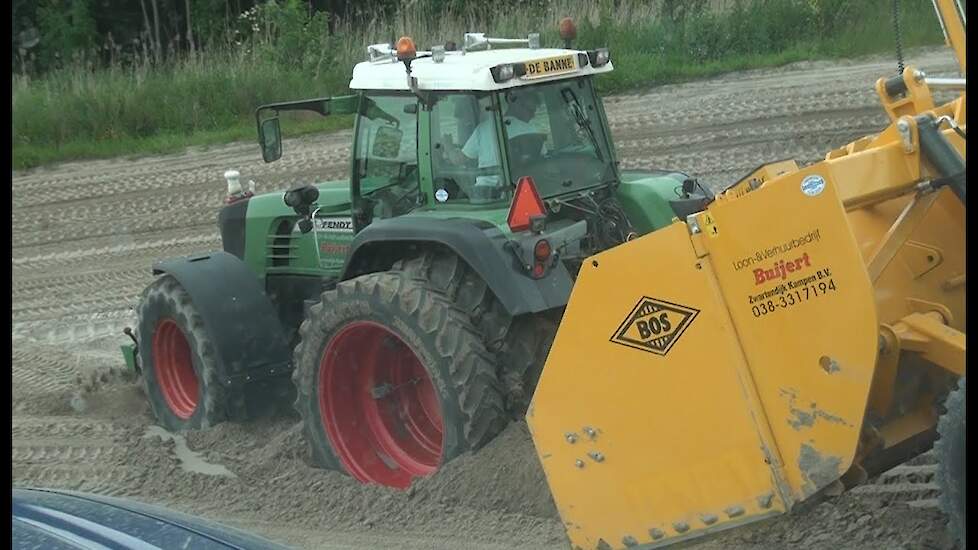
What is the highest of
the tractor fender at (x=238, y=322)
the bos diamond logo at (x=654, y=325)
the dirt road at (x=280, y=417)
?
the bos diamond logo at (x=654, y=325)

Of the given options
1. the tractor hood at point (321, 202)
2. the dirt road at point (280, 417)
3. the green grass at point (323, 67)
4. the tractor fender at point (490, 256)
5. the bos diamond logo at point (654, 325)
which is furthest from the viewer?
the green grass at point (323, 67)

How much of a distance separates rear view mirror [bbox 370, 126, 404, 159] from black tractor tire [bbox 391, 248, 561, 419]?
0.89m

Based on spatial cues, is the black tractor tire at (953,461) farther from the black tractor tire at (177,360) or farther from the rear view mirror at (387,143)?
the black tractor tire at (177,360)

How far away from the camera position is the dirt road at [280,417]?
17.3 feet

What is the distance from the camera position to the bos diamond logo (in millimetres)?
4234

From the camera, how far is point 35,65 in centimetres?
2080

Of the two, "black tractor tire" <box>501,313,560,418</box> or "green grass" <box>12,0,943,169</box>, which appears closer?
"black tractor tire" <box>501,313,560,418</box>

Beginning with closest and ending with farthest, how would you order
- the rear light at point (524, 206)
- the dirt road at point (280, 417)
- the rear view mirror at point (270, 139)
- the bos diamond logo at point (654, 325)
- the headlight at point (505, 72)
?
the bos diamond logo at point (654, 325)
the dirt road at point (280, 417)
the rear light at point (524, 206)
the headlight at point (505, 72)
the rear view mirror at point (270, 139)

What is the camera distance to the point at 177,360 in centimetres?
740

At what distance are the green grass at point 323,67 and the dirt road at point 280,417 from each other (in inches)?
19.2

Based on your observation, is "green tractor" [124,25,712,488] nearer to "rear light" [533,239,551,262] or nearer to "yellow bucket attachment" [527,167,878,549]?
"rear light" [533,239,551,262]

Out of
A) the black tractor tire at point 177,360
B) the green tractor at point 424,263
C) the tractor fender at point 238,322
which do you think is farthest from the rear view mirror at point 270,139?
the black tractor tire at point 177,360

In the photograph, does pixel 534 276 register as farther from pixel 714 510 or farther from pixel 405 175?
pixel 714 510

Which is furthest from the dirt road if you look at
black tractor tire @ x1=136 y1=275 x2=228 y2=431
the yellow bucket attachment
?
the yellow bucket attachment
